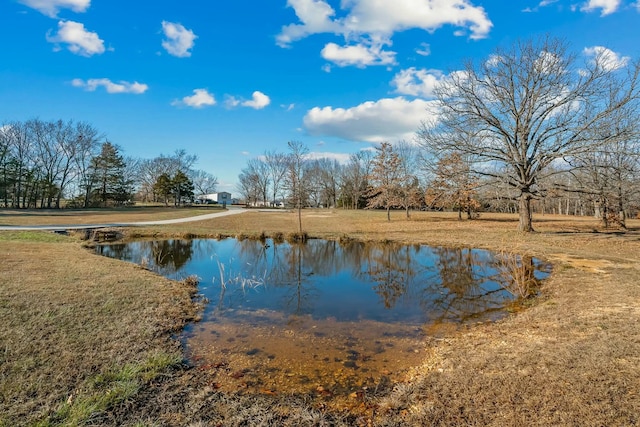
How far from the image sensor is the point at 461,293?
8.81 metres

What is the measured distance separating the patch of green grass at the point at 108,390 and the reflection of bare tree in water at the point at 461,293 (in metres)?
4.95

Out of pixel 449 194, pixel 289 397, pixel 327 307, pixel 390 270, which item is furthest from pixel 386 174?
pixel 289 397

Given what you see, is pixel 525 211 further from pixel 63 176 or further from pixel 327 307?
pixel 63 176

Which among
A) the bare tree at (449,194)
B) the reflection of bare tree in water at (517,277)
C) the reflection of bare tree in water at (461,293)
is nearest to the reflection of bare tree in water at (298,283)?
the reflection of bare tree in water at (461,293)

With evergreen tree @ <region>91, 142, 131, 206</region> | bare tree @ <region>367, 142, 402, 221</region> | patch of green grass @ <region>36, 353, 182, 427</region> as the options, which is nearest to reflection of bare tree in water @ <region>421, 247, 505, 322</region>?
patch of green grass @ <region>36, 353, 182, 427</region>

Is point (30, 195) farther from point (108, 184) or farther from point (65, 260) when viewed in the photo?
point (65, 260)

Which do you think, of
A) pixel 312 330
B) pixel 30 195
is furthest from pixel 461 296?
pixel 30 195

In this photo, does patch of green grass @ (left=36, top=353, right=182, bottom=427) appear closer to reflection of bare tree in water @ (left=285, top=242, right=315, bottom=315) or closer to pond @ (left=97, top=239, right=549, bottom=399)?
pond @ (left=97, top=239, right=549, bottom=399)

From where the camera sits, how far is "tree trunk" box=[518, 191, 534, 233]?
1753 cm

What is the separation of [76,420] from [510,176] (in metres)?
18.6

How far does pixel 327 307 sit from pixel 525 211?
15.2 meters

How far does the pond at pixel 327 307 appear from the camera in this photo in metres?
4.60

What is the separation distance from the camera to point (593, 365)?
381 cm

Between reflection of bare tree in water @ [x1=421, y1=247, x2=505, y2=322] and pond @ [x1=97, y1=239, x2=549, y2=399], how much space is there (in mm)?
23
